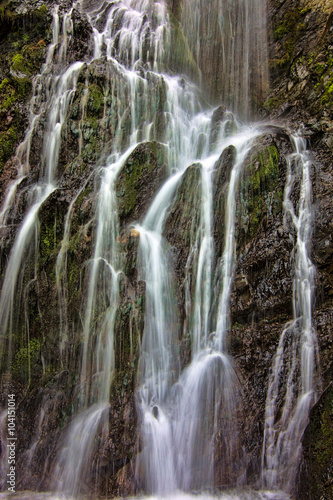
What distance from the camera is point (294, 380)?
795 cm

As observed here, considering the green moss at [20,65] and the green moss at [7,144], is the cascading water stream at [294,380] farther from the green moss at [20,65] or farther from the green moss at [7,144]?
the green moss at [20,65]

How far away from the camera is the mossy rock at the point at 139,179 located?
10.7 meters

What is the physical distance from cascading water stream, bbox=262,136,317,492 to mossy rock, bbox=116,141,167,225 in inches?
161

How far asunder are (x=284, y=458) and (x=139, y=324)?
411 cm

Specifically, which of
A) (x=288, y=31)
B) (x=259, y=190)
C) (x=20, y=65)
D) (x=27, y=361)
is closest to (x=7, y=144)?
(x=20, y=65)

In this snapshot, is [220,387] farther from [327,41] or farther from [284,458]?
[327,41]

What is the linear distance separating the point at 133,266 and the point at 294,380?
4576 millimetres

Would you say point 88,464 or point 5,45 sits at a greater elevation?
point 5,45

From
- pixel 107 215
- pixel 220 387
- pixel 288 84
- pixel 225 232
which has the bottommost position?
pixel 220 387

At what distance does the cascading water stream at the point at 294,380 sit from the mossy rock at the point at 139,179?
4.09m

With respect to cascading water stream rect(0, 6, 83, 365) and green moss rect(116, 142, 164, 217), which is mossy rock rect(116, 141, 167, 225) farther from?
cascading water stream rect(0, 6, 83, 365)

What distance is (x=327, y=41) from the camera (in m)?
12.7

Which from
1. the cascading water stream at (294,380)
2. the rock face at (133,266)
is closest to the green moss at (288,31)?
the rock face at (133,266)

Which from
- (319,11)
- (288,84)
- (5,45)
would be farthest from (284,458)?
(5,45)
